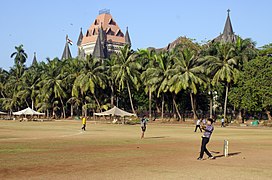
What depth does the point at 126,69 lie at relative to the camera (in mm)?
70125

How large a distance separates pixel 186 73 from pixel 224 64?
583cm

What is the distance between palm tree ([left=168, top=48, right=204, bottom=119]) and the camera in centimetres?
6128

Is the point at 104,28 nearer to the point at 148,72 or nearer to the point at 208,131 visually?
the point at 148,72

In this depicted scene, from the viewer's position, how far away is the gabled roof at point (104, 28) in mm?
152375

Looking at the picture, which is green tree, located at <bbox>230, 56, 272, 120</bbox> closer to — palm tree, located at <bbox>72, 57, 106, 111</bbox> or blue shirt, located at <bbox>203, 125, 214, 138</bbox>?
palm tree, located at <bbox>72, 57, 106, 111</bbox>

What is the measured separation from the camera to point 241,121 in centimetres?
6394

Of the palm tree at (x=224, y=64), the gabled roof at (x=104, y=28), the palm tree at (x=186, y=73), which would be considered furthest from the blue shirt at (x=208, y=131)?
the gabled roof at (x=104, y=28)

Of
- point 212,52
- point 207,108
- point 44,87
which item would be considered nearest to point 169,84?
point 212,52

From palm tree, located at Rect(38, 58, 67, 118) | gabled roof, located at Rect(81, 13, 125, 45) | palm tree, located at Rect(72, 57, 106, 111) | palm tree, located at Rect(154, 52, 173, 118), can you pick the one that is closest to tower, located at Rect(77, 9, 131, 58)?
gabled roof, located at Rect(81, 13, 125, 45)

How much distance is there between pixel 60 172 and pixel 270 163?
7.74 m

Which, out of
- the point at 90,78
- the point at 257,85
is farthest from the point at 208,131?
the point at 90,78

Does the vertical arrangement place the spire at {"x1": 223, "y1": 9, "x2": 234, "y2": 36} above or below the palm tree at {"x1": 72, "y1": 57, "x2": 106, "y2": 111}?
above

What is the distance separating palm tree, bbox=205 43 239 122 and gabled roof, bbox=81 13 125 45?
92073 mm

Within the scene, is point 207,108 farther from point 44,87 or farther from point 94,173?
point 94,173
